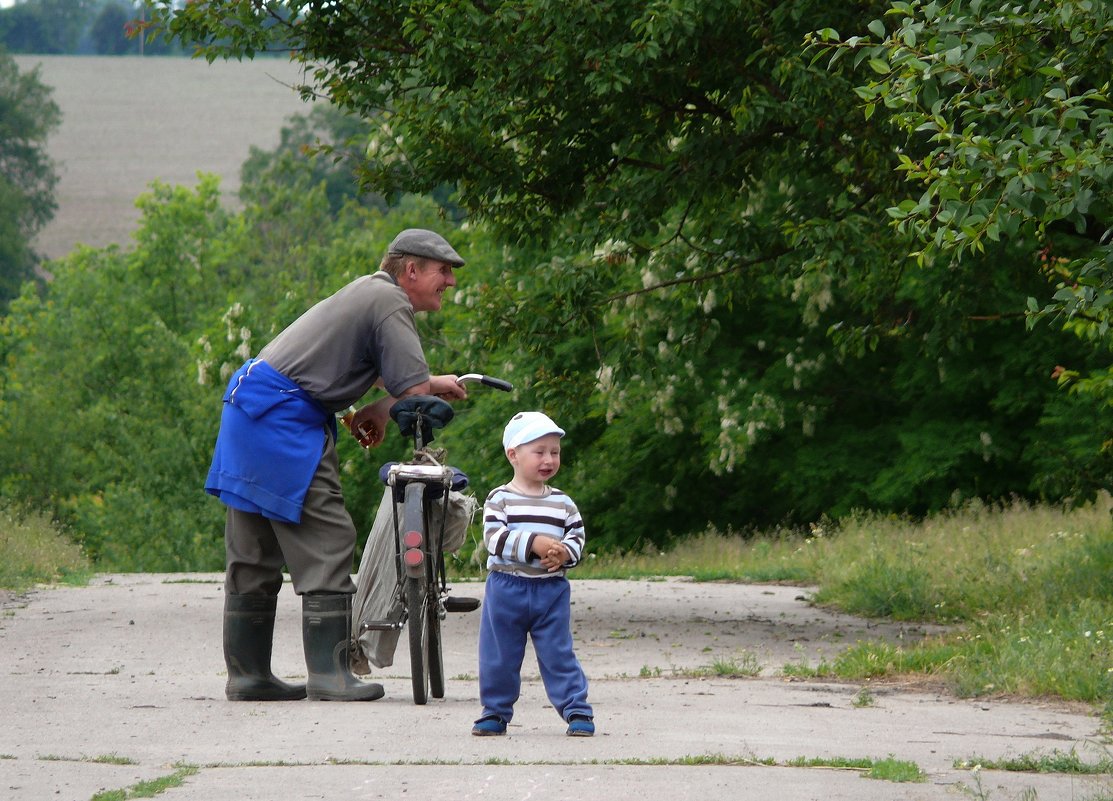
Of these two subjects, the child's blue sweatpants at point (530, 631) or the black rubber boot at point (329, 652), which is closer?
the child's blue sweatpants at point (530, 631)

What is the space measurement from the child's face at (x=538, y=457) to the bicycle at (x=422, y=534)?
2.53ft

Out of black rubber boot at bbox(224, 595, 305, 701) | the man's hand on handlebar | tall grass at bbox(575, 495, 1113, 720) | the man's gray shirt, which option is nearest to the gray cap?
the man's gray shirt

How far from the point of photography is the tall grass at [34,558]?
47.8 feet

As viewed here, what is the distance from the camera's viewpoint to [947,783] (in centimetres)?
544

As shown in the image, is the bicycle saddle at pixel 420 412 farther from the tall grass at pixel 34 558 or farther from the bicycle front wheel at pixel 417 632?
the tall grass at pixel 34 558

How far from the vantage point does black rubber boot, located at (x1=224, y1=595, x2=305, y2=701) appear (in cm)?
759

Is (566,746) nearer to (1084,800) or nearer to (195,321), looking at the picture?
(1084,800)

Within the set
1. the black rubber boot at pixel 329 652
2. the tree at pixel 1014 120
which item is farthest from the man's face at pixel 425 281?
the tree at pixel 1014 120

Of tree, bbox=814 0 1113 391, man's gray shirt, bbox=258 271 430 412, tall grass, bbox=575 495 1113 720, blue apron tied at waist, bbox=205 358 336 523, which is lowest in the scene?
tall grass, bbox=575 495 1113 720

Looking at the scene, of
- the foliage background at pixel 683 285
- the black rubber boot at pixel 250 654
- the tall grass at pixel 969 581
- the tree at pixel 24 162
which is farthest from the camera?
the tree at pixel 24 162

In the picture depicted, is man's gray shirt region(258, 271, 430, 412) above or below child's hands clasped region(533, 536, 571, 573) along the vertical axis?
above

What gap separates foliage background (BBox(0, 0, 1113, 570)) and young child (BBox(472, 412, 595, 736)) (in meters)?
1.63

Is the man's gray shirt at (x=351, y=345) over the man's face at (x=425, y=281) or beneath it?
beneath

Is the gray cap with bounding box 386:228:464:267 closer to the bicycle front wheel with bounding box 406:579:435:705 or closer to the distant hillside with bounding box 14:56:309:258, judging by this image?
the bicycle front wheel with bounding box 406:579:435:705
